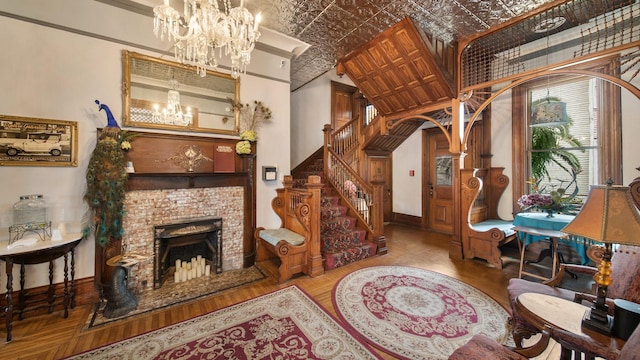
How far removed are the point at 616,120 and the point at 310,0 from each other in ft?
16.4

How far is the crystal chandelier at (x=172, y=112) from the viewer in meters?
3.19

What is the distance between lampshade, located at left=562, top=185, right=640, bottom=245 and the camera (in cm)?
120

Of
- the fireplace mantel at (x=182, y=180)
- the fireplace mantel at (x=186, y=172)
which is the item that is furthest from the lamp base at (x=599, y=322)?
the fireplace mantel at (x=182, y=180)

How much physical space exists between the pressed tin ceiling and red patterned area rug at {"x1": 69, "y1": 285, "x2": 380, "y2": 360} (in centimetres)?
393

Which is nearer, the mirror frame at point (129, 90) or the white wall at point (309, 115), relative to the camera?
the mirror frame at point (129, 90)

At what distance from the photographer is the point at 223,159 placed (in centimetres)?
363

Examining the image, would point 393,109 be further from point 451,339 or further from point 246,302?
point 246,302

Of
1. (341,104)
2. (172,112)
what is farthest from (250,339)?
(341,104)

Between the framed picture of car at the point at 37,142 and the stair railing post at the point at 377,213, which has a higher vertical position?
the framed picture of car at the point at 37,142

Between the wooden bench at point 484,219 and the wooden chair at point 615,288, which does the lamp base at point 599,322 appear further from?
the wooden bench at point 484,219

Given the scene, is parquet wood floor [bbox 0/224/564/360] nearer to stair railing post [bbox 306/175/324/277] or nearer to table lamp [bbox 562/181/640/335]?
stair railing post [bbox 306/175/324/277]

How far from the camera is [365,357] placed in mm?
1923

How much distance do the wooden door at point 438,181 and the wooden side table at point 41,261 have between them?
685 cm

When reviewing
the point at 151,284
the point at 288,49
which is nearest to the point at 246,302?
the point at 151,284
